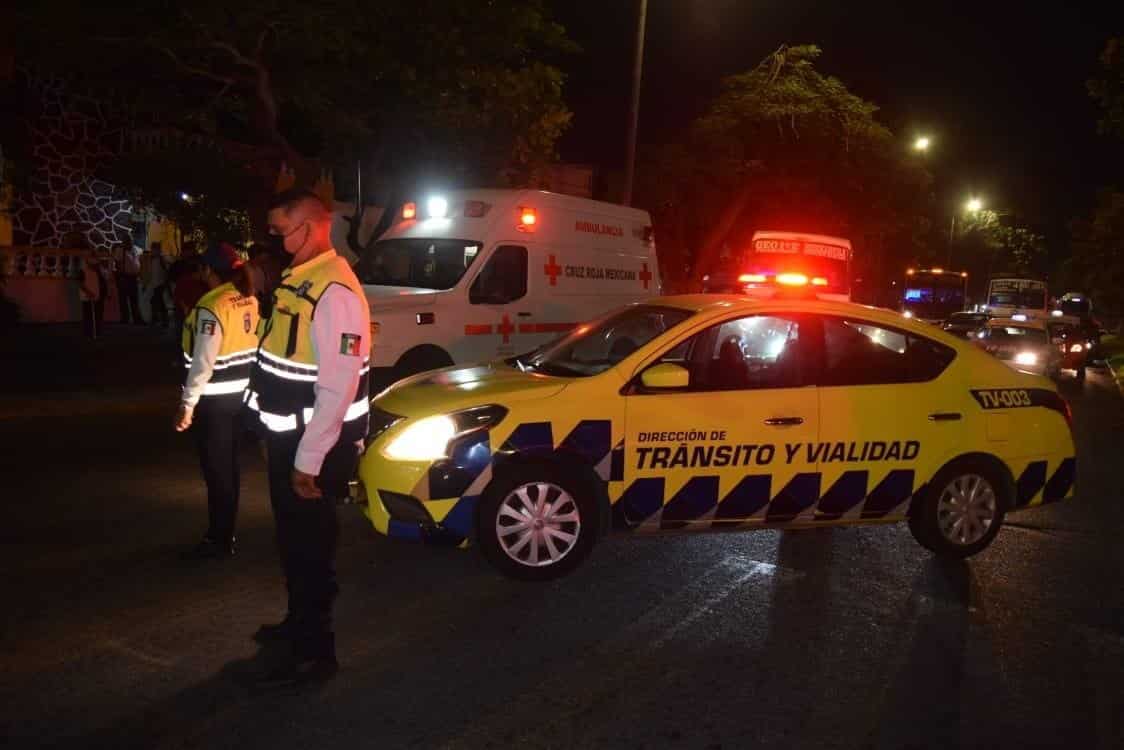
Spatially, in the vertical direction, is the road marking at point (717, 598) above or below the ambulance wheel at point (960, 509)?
below

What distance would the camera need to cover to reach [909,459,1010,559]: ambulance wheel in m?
6.07

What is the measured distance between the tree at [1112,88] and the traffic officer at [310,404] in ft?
53.6

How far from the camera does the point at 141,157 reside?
17781mm

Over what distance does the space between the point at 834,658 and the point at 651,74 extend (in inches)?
1166

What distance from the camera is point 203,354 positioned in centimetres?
535

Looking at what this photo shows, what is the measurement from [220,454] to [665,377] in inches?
97.3

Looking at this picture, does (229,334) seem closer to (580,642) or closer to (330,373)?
(330,373)

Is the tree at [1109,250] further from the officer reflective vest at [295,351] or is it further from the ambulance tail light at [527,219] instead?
the officer reflective vest at [295,351]

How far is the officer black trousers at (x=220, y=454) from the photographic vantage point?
554cm

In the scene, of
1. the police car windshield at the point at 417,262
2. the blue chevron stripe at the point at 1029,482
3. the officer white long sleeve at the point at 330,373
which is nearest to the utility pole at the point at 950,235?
the police car windshield at the point at 417,262

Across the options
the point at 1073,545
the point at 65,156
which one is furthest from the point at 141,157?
the point at 1073,545

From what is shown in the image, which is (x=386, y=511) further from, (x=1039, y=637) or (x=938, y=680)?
(x=1039, y=637)

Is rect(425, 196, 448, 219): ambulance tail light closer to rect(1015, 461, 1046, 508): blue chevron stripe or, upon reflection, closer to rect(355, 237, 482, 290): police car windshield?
rect(355, 237, 482, 290): police car windshield

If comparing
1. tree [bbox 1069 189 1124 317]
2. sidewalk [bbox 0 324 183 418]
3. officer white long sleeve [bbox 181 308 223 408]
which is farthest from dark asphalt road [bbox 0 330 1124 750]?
tree [bbox 1069 189 1124 317]
